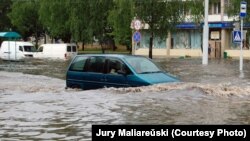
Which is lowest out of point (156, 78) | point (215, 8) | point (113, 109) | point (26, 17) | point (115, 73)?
point (113, 109)

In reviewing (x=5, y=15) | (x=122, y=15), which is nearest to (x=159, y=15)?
(x=122, y=15)

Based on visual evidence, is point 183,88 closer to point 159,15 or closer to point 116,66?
point 116,66

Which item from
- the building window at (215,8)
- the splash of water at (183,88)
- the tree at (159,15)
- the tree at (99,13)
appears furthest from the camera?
the building window at (215,8)

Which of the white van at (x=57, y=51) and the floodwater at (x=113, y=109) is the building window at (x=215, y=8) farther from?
the floodwater at (x=113, y=109)

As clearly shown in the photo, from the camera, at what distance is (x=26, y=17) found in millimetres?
75000

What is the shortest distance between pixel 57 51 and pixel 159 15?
14.3 metres

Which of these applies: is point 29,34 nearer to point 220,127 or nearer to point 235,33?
point 235,33

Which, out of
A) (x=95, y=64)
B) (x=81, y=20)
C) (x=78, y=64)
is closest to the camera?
(x=95, y=64)

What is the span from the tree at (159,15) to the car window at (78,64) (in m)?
22.2

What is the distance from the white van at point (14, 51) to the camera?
49438 mm

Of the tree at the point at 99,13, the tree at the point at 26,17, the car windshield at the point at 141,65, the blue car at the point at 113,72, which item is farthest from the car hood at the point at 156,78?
the tree at the point at 26,17

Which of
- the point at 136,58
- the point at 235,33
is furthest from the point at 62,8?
the point at 136,58

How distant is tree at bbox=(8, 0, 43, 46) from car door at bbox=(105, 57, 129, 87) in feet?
194

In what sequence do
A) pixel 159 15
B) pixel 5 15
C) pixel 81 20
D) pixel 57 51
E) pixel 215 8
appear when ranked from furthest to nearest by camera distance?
pixel 5 15 → pixel 215 8 → pixel 57 51 → pixel 81 20 → pixel 159 15
